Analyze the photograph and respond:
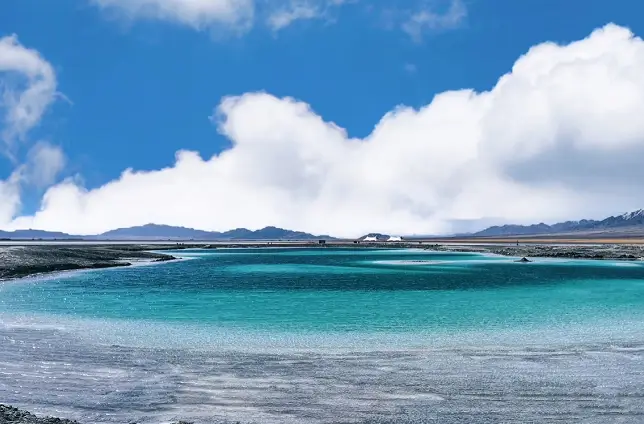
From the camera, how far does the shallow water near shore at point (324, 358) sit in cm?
1394

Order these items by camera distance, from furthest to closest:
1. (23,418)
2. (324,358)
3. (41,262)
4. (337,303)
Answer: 1. (41,262)
2. (337,303)
3. (324,358)
4. (23,418)

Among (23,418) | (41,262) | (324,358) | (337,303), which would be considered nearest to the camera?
(23,418)

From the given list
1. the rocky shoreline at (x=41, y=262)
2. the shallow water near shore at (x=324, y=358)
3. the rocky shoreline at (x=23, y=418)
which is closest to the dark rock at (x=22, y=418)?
the rocky shoreline at (x=23, y=418)

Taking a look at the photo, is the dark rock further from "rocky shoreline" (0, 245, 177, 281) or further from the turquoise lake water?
"rocky shoreline" (0, 245, 177, 281)

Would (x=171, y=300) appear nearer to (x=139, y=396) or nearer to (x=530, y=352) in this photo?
(x=139, y=396)

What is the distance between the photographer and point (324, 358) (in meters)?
19.9

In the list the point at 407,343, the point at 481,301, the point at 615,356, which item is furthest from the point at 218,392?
the point at 481,301

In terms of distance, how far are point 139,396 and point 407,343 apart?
Result: 12.1 m

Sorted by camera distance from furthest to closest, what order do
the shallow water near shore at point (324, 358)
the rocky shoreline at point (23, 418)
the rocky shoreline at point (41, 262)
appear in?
the rocky shoreline at point (41, 262)
the shallow water near shore at point (324, 358)
the rocky shoreline at point (23, 418)

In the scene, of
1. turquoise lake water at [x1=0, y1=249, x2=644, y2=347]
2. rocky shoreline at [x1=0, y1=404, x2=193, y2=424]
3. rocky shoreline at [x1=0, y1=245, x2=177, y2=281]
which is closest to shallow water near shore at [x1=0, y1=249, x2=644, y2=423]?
turquoise lake water at [x1=0, y1=249, x2=644, y2=347]

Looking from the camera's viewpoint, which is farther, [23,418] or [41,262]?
[41,262]

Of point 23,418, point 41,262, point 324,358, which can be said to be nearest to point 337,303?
point 324,358

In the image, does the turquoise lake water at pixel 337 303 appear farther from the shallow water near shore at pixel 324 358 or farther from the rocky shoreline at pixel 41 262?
the rocky shoreline at pixel 41 262

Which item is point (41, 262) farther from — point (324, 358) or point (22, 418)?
point (22, 418)
